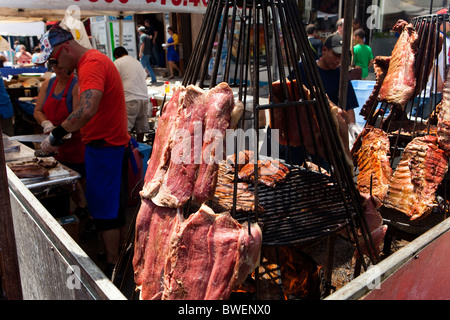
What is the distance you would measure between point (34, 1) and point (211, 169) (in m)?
4.03

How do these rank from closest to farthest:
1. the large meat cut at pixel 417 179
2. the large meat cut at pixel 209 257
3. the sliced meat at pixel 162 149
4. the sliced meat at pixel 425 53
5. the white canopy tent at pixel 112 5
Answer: the large meat cut at pixel 209 257 → the sliced meat at pixel 162 149 → the large meat cut at pixel 417 179 → the sliced meat at pixel 425 53 → the white canopy tent at pixel 112 5

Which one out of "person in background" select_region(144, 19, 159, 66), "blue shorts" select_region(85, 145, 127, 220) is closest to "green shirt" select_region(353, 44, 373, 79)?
"blue shorts" select_region(85, 145, 127, 220)

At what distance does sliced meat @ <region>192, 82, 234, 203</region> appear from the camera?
1851 mm

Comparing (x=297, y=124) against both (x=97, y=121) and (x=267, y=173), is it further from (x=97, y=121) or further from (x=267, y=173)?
(x=97, y=121)

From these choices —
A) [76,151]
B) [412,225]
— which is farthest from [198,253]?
[76,151]

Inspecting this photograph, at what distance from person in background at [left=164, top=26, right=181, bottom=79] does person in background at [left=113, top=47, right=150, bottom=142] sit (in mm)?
9381

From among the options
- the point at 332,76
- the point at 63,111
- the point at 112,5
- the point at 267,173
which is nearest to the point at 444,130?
the point at 267,173

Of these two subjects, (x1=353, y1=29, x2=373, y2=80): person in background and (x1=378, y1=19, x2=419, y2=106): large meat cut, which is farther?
(x1=353, y1=29, x2=373, y2=80): person in background

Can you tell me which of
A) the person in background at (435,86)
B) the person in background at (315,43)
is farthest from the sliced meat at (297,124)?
the person in background at (315,43)

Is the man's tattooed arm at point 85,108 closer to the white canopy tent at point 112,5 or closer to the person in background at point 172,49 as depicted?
the white canopy tent at point 112,5

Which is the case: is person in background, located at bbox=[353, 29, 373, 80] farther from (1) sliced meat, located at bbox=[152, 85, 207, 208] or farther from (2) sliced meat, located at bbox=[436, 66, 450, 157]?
(1) sliced meat, located at bbox=[152, 85, 207, 208]

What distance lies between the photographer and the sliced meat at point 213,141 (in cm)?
185

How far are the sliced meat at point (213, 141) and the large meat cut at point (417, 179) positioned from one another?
65.9 inches

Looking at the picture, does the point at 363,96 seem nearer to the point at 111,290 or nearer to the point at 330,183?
the point at 330,183
